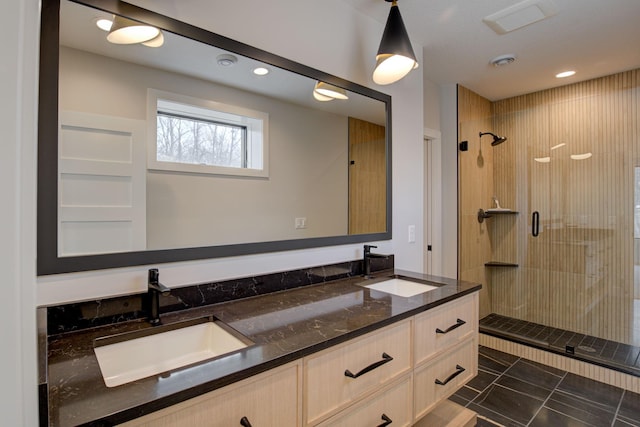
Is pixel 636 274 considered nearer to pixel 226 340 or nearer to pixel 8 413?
pixel 226 340

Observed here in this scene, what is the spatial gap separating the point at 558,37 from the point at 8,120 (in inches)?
125

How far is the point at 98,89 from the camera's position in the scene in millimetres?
1142

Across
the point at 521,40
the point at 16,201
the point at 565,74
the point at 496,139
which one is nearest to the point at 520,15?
the point at 521,40

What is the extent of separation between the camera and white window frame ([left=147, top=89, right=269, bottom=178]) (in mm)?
1277

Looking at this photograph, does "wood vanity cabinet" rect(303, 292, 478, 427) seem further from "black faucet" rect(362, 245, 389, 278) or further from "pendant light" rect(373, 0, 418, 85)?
"pendant light" rect(373, 0, 418, 85)

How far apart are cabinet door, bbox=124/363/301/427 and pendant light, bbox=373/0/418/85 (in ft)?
5.18

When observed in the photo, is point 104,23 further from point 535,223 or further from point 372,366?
point 535,223

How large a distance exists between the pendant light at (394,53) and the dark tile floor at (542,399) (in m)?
2.23

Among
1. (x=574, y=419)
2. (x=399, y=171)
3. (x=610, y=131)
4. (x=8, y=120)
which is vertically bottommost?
(x=574, y=419)

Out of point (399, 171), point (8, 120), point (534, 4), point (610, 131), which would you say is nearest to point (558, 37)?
point (534, 4)

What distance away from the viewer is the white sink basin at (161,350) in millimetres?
1013

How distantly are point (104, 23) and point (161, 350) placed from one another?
1.17 m

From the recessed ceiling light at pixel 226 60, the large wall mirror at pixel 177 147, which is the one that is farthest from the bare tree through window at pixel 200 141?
the recessed ceiling light at pixel 226 60

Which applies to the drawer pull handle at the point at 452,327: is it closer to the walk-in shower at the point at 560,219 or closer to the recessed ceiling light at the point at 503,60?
the walk-in shower at the point at 560,219
